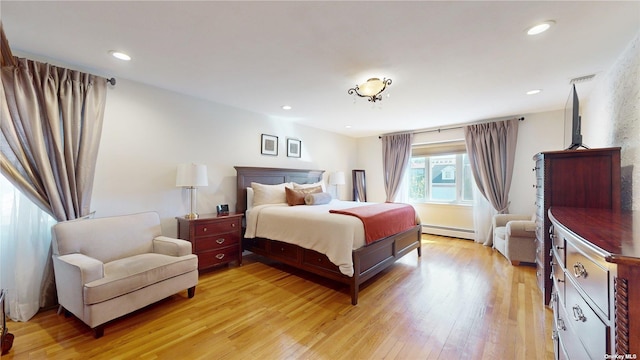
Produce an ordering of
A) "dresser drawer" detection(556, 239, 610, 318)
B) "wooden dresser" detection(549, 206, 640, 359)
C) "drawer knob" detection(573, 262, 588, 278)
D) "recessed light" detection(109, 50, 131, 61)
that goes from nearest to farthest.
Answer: "wooden dresser" detection(549, 206, 640, 359) < "dresser drawer" detection(556, 239, 610, 318) < "drawer knob" detection(573, 262, 588, 278) < "recessed light" detection(109, 50, 131, 61)

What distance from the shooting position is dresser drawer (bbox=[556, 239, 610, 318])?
0.79m

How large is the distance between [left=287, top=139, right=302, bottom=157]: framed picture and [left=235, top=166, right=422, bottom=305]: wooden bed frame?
405 millimetres

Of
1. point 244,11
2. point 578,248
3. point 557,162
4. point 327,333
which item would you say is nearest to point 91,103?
point 244,11

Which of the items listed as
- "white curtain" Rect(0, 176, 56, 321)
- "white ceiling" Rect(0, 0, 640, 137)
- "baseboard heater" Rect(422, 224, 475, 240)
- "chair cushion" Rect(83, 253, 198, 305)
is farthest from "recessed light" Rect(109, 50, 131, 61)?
"baseboard heater" Rect(422, 224, 475, 240)

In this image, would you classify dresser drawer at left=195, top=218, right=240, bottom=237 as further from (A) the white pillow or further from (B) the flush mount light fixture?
(B) the flush mount light fixture

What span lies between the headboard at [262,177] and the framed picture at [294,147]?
352 millimetres

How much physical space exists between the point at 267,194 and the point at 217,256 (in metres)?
1.10

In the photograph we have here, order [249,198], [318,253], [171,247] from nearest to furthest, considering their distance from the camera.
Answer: [171,247]
[318,253]
[249,198]

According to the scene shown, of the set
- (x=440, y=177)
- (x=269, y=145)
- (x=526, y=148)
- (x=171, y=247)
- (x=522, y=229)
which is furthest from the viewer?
(x=440, y=177)

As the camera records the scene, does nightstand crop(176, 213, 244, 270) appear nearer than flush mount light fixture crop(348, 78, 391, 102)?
No

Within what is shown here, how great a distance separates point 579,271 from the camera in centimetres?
101

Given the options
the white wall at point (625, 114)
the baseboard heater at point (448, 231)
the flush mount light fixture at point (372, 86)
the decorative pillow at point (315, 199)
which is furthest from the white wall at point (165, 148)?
the white wall at point (625, 114)

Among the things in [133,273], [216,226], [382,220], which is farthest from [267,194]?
[133,273]

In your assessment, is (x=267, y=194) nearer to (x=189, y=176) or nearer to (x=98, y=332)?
(x=189, y=176)
